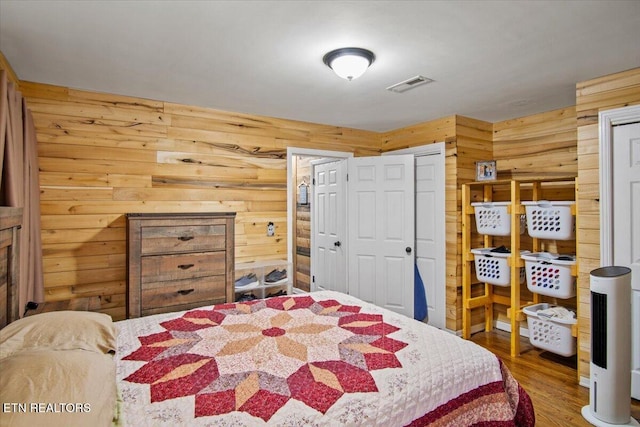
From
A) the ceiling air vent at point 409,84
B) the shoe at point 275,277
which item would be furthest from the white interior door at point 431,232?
the shoe at point 275,277

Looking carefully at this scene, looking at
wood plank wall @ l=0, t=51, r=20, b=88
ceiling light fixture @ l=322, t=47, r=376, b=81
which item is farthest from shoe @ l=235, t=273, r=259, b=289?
wood plank wall @ l=0, t=51, r=20, b=88

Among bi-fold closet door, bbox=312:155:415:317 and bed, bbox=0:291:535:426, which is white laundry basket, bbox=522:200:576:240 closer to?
bi-fold closet door, bbox=312:155:415:317

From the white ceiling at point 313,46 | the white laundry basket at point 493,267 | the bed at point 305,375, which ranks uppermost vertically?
the white ceiling at point 313,46

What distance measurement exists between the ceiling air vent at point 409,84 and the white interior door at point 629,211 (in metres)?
1.42

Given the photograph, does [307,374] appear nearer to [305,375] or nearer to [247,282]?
[305,375]

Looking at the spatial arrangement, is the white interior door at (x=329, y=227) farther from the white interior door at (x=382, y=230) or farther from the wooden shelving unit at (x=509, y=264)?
the wooden shelving unit at (x=509, y=264)

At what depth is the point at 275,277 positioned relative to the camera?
12.0 ft

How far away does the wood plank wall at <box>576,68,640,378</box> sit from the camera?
2.71m

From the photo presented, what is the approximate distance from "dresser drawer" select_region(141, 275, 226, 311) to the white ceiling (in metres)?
1.58

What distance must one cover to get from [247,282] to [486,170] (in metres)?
2.75

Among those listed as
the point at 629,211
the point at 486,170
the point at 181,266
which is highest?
the point at 486,170

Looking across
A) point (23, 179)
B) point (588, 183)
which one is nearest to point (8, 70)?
point (23, 179)

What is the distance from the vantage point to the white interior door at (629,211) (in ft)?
8.41

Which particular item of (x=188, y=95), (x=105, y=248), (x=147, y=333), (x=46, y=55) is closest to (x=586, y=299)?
(x=147, y=333)
